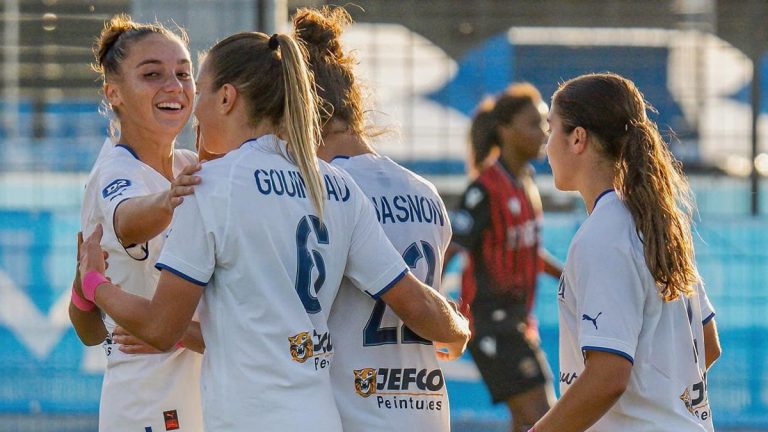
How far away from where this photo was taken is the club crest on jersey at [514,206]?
Answer: 6.57 m

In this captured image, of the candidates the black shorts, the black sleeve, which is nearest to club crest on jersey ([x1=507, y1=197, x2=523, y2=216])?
the black sleeve

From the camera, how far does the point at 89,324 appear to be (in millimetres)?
3734

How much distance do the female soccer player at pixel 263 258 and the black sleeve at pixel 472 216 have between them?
340 cm

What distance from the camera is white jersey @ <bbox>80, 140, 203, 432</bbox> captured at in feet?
11.8

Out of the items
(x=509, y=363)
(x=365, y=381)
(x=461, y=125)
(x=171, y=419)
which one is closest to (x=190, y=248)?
(x=365, y=381)

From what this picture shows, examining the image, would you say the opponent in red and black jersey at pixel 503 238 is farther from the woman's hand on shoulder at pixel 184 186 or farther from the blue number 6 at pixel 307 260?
the woman's hand on shoulder at pixel 184 186

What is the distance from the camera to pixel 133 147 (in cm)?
377

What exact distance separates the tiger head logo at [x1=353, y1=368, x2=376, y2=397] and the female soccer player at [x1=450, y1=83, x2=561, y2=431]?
3065mm

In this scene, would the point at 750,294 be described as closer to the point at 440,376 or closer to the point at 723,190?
A: the point at 723,190

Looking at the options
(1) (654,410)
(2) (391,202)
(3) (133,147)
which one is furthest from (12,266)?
(1) (654,410)

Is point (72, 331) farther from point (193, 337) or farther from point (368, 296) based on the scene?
point (368, 296)

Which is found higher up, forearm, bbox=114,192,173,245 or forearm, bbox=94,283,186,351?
forearm, bbox=114,192,173,245

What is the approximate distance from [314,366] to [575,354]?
0.68 metres

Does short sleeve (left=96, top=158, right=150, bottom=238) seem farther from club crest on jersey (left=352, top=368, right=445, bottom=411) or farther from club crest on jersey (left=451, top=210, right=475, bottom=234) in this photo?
club crest on jersey (left=451, top=210, right=475, bottom=234)
